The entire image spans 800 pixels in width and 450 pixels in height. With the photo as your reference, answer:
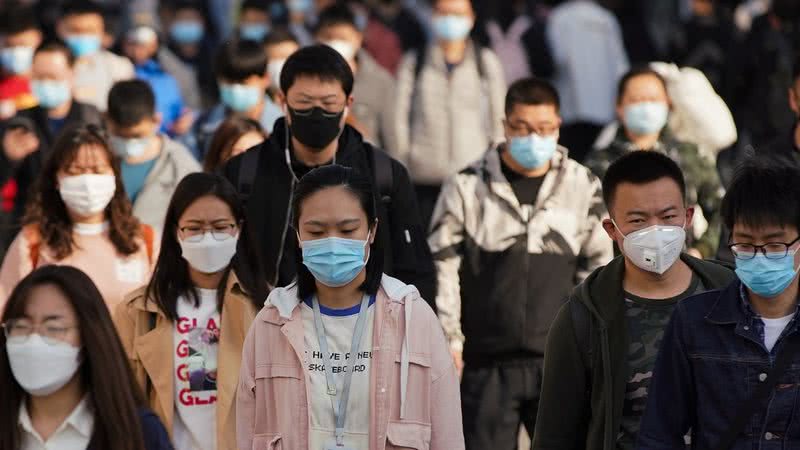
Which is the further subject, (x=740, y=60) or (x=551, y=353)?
(x=740, y=60)

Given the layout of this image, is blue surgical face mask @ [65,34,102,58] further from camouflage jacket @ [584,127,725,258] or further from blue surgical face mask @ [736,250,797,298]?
blue surgical face mask @ [736,250,797,298]

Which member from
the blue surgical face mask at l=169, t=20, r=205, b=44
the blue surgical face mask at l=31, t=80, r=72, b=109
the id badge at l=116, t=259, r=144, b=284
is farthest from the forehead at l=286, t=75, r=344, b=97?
the blue surgical face mask at l=169, t=20, r=205, b=44

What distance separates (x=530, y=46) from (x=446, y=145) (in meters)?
2.34

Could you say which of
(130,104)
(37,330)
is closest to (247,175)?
(37,330)

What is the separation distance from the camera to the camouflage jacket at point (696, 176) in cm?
1054

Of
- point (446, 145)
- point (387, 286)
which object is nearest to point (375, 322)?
point (387, 286)

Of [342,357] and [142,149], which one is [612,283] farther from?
[142,149]

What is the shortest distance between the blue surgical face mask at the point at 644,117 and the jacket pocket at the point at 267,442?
490 centimetres

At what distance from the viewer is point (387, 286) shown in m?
7.18

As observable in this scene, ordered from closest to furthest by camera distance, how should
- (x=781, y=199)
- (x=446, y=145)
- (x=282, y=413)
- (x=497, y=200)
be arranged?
(x=781, y=199) < (x=282, y=413) < (x=497, y=200) < (x=446, y=145)

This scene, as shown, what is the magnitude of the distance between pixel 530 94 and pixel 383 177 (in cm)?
164

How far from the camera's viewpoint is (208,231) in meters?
8.27

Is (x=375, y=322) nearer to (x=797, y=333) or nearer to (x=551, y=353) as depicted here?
(x=551, y=353)

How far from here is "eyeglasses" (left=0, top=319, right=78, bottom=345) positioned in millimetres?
6477
